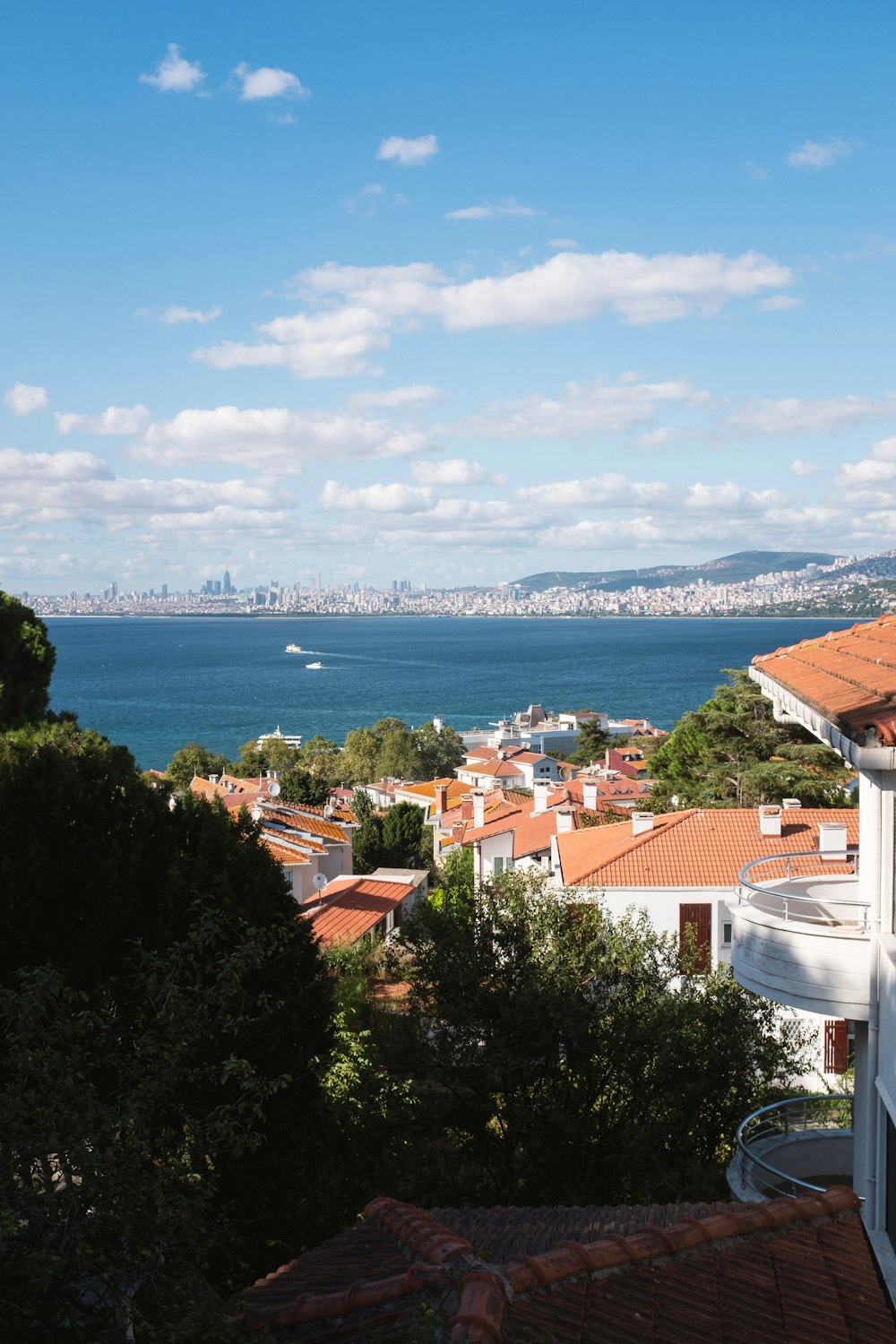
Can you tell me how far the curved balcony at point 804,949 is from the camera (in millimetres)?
7262

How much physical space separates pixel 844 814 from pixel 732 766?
42.1 feet

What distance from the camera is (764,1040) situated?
1254cm

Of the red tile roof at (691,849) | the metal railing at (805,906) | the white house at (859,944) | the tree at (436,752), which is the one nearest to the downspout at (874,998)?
the white house at (859,944)

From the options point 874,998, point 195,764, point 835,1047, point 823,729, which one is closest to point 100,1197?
point 823,729

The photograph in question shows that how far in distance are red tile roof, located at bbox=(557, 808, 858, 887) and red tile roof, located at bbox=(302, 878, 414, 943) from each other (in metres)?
5.22

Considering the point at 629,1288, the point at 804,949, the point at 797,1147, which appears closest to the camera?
the point at 629,1288

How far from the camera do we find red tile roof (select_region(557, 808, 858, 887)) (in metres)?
21.7

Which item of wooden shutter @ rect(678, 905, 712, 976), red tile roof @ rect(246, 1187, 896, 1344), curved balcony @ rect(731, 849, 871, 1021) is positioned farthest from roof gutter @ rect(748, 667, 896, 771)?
wooden shutter @ rect(678, 905, 712, 976)

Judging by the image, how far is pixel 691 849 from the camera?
22766mm

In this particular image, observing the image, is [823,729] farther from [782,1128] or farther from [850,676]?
[782,1128]

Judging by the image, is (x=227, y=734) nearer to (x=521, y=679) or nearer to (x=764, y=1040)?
(x=521, y=679)

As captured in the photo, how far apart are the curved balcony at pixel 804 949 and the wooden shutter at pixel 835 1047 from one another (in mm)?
8743

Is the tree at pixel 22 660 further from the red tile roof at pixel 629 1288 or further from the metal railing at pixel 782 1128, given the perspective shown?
the red tile roof at pixel 629 1288

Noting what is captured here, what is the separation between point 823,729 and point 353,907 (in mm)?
23201
